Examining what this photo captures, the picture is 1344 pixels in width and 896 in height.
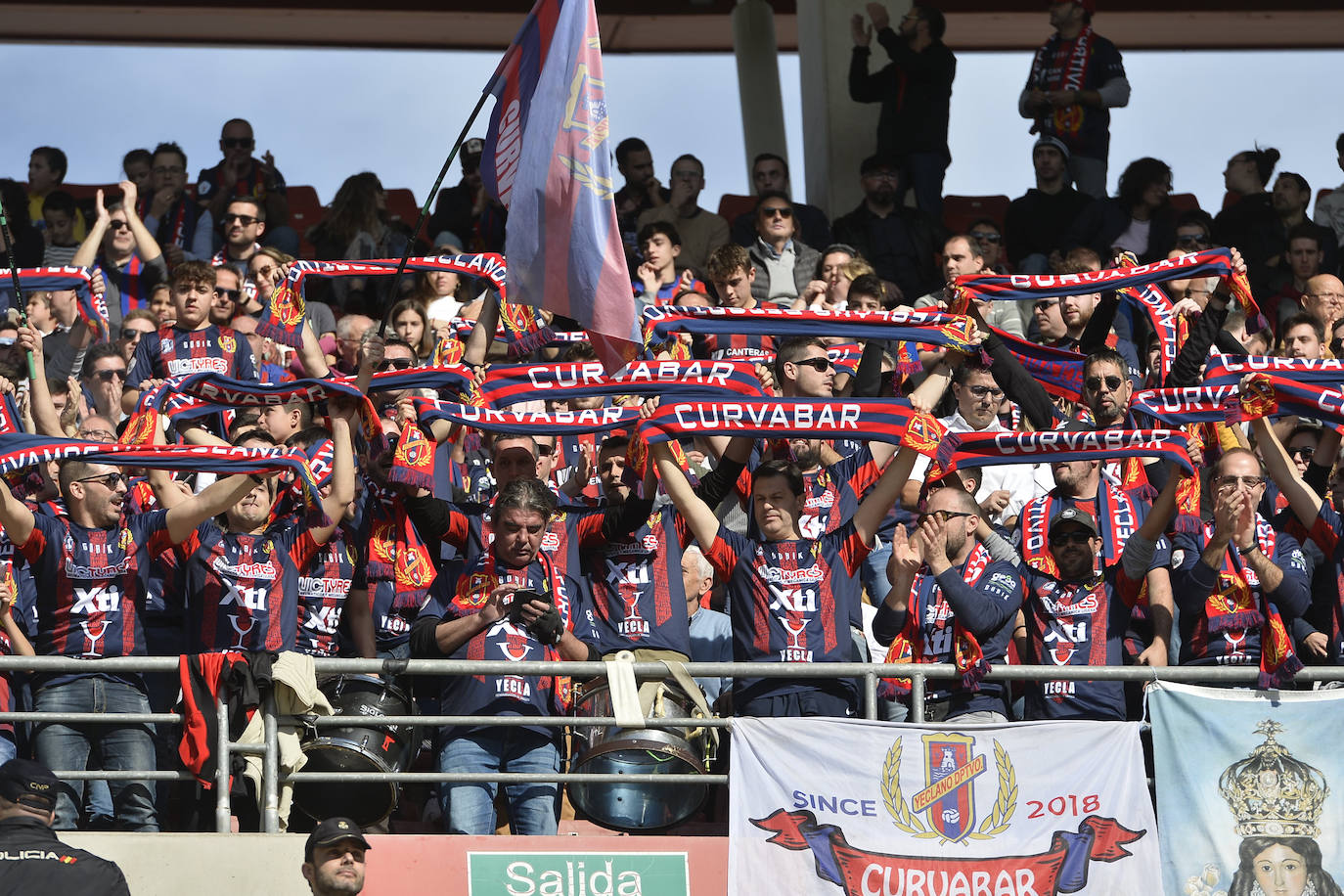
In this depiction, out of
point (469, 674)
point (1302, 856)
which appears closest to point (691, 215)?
point (469, 674)

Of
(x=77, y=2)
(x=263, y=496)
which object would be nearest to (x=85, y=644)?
(x=263, y=496)

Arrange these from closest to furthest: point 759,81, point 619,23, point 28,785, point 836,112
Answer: point 28,785
point 836,112
point 759,81
point 619,23

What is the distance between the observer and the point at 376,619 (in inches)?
391

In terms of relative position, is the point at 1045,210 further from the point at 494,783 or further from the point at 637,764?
the point at 494,783

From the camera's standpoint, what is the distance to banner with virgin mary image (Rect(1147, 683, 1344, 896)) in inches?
360

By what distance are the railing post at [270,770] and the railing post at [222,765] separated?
0.51ft

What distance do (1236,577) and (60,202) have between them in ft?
29.5

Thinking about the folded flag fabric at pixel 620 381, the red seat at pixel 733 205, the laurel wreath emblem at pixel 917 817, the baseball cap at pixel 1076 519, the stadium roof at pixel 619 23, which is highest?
the stadium roof at pixel 619 23

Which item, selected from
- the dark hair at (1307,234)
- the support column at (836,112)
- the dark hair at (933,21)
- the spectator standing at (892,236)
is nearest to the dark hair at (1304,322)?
the dark hair at (1307,234)

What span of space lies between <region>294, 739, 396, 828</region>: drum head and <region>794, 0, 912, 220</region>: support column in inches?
343

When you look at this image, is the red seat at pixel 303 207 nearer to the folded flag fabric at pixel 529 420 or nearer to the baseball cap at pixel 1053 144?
the baseball cap at pixel 1053 144

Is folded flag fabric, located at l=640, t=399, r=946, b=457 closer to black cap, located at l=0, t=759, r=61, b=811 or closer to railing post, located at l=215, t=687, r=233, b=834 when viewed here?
railing post, located at l=215, t=687, r=233, b=834

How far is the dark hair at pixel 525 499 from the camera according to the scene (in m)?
9.33

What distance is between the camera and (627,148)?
15492mm
